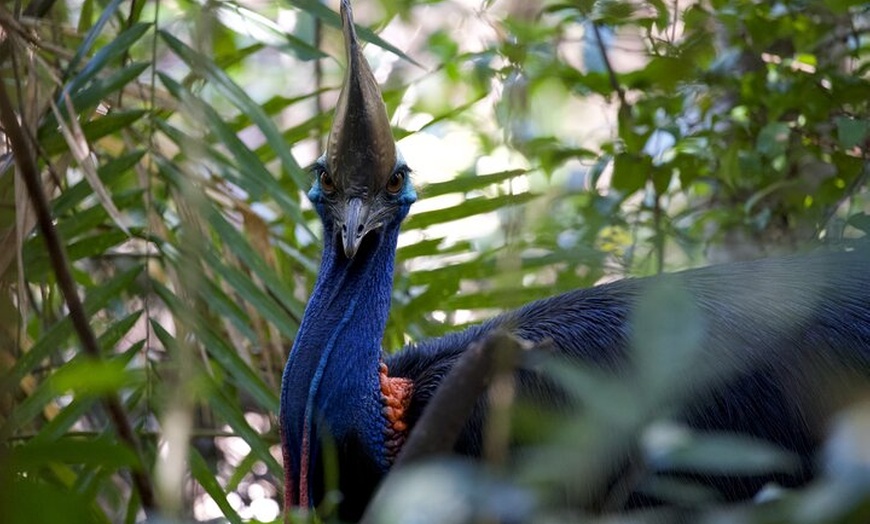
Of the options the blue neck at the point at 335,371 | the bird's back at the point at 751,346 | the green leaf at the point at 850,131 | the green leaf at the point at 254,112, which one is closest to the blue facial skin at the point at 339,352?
the blue neck at the point at 335,371

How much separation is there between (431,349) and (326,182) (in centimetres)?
41

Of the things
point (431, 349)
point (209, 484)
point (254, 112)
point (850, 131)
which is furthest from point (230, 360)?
point (850, 131)

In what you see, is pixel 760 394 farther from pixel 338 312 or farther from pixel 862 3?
pixel 862 3

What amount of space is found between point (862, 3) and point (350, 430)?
4.87 ft

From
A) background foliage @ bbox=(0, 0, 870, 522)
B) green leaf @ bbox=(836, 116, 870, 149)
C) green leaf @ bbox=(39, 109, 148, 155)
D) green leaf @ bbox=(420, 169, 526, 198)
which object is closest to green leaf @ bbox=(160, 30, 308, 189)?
background foliage @ bbox=(0, 0, 870, 522)

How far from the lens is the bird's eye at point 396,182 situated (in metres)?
2.66

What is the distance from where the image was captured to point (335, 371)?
2.54 metres

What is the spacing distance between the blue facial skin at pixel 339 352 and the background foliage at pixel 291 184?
172 mm

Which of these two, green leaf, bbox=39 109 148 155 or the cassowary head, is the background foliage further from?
the cassowary head

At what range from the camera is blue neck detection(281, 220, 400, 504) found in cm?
253

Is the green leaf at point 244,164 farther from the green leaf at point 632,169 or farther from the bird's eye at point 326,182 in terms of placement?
the green leaf at point 632,169

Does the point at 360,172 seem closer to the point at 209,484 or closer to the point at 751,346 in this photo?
the point at 209,484

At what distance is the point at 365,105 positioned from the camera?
244 centimetres

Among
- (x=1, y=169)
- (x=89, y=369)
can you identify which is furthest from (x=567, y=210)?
(x=89, y=369)
